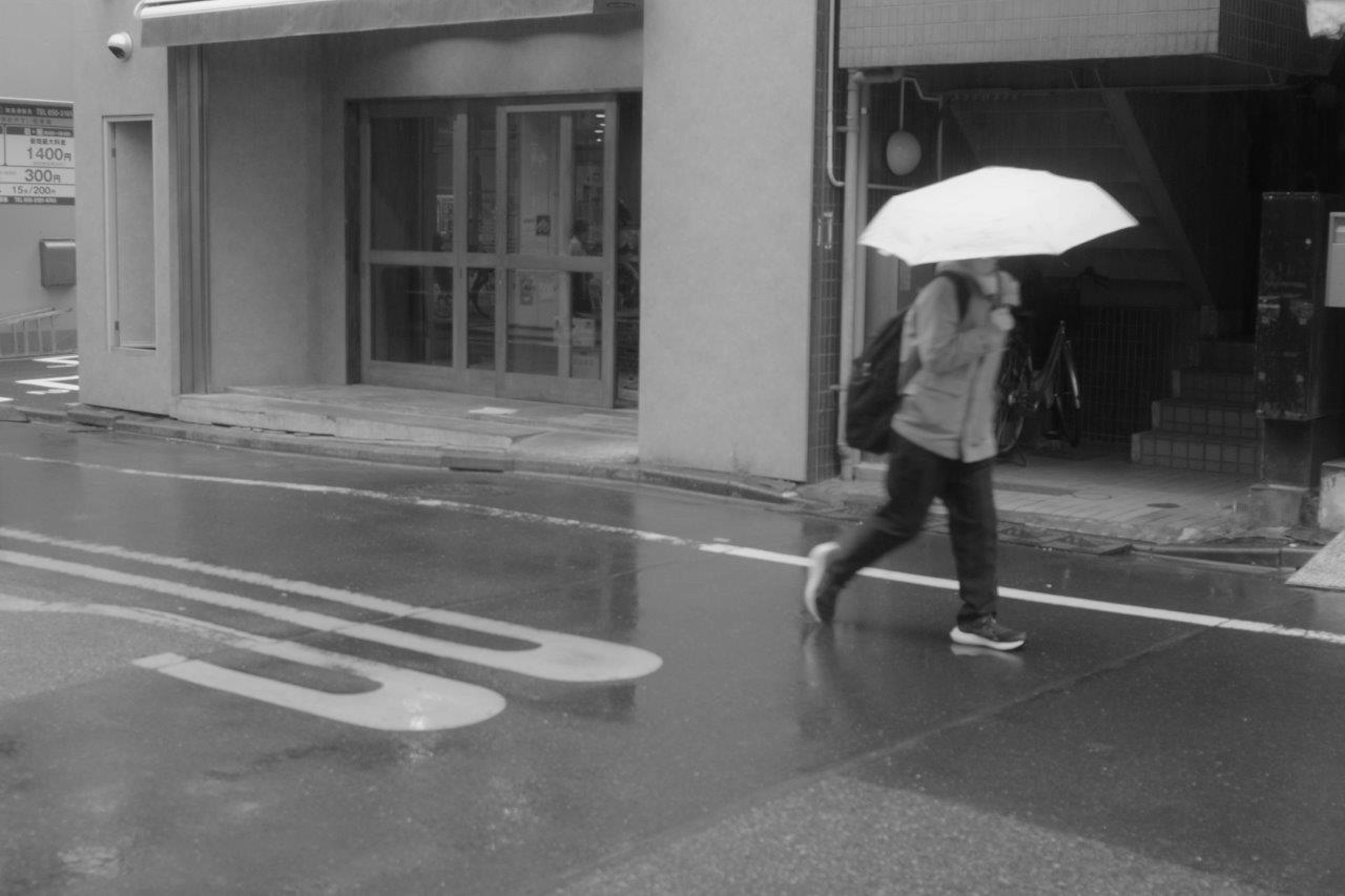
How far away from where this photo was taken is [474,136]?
15.6 metres

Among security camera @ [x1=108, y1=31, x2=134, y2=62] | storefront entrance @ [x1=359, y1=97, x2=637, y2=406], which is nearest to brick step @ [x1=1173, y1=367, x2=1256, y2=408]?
storefront entrance @ [x1=359, y1=97, x2=637, y2=406]

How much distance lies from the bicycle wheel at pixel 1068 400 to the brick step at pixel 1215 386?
74cm

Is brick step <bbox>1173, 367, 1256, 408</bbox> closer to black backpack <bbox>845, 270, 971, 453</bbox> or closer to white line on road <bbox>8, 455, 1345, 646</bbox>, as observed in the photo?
white line on road <bbox>8, 455, 1345, 646</bbox>

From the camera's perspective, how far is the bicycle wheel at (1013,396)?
11.8 m

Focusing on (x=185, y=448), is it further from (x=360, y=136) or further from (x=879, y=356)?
(x=879, y=356)

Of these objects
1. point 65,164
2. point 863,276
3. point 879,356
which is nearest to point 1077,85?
point 863,276

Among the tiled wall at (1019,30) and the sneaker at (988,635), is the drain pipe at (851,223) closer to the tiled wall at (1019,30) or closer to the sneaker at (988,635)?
the tiled wall at (1019,30)

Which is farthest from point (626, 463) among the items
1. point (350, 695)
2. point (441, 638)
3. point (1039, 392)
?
point (350, 695)

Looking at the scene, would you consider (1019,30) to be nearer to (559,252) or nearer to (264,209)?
(559,252)

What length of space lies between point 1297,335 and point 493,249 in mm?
8036

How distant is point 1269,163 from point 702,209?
447 cm

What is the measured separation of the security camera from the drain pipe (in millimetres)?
7676

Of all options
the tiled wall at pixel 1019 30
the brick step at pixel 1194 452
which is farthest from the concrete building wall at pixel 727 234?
the brick step at pixel 1194 452

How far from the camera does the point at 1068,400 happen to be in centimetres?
1268
